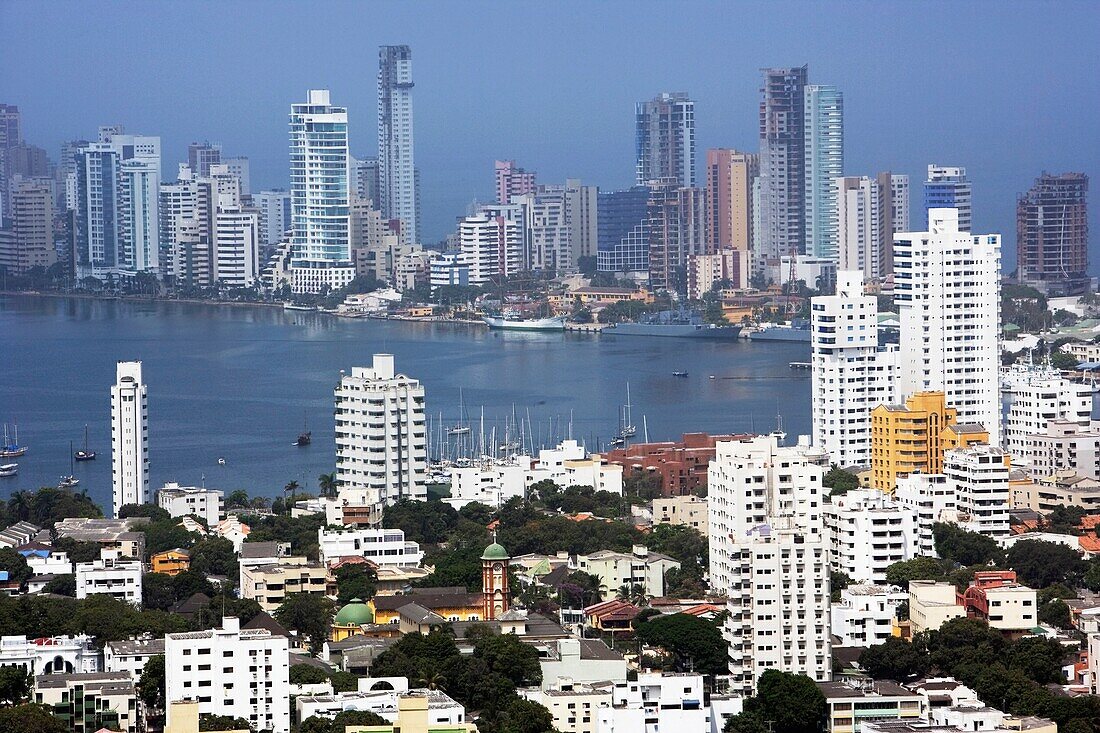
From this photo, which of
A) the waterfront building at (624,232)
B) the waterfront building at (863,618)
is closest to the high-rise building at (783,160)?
the waterfront building at (624,232)

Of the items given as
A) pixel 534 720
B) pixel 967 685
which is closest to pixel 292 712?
pixel 534 720

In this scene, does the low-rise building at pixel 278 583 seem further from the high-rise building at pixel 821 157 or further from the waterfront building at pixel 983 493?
the high-rise building at pixel 821 157

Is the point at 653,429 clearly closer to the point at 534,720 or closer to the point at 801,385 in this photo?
the point at 801,385

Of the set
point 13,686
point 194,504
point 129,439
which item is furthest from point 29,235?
point 13,686

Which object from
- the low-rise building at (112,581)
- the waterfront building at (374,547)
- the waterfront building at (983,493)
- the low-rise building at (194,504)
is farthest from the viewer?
the low-rise building at (194,504)

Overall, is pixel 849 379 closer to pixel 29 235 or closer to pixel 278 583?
pixel 278 583

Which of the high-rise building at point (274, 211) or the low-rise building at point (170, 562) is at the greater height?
the high-rise building at point (274, 211)
